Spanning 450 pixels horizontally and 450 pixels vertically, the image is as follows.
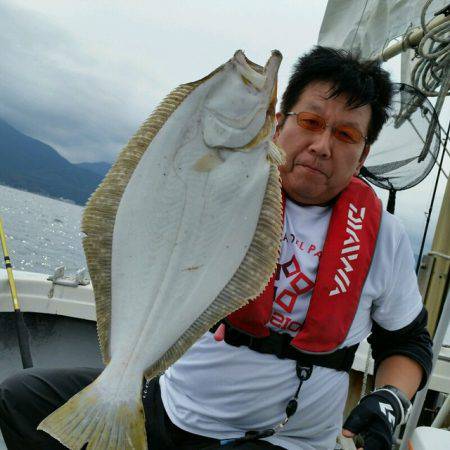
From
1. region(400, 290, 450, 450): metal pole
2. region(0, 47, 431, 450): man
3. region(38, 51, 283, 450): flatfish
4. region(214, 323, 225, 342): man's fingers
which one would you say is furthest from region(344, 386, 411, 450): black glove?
region(400, 290, 450, 450): metal pole

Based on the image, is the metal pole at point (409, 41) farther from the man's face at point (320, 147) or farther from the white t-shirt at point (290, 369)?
the white t-shirt at point (290, 369)

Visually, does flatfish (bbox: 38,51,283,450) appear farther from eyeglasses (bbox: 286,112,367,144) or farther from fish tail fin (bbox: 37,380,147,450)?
eyeglasses (bbox: 286,112,367,144)

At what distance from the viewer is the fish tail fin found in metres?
1.35

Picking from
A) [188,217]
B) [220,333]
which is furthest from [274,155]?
[220,333]

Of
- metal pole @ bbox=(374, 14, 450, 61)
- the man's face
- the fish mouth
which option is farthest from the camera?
metal pole @ bbox=(374, 14, 450, 61)

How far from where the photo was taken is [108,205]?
1.56 metres

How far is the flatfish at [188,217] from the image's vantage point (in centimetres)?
152

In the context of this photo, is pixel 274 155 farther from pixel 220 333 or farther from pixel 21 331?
pixel 21 331

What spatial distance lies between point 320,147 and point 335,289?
2.12ft

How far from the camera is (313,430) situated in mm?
2092

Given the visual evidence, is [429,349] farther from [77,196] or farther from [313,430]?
[77,196]

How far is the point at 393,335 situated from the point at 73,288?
3.12 metres

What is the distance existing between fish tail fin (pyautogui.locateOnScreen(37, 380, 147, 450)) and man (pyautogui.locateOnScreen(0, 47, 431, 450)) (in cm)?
68

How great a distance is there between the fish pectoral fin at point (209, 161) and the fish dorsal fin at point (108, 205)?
7.1 inches
